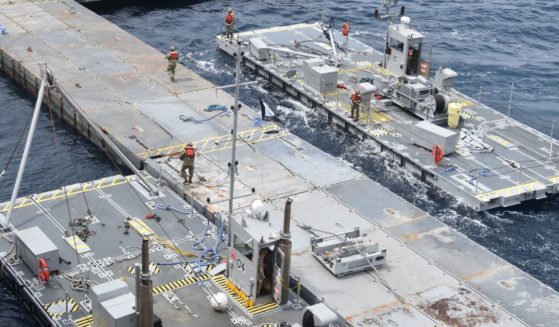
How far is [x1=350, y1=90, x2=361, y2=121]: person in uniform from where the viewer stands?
61.3 meters

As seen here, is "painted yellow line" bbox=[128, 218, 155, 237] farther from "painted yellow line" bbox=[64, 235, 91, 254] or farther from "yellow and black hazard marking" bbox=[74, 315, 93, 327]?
"yellow and black hazard marking" bbox=[74, 315, 93, 327]

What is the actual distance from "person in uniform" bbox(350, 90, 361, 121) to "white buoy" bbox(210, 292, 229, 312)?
24.2 m

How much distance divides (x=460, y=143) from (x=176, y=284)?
24.7m

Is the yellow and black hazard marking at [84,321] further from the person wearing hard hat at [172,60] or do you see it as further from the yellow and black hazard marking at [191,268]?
the person wearing hard hat at [172,60]

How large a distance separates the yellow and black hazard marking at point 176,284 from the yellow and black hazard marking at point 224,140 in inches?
532

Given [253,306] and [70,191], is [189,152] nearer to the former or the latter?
[70,191]

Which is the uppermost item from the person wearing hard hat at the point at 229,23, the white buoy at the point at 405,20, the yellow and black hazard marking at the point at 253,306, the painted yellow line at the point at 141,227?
the white buoy at the point at 405,20

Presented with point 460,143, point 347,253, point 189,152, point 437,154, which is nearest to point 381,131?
point 460,143

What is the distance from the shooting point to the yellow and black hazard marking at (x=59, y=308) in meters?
40.2

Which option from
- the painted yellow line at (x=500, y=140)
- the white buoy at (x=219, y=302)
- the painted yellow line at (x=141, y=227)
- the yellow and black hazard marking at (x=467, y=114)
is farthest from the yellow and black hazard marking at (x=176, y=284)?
the yellow and black hazard marking at (x=467, y=114)

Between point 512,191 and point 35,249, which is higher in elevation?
point 35,249

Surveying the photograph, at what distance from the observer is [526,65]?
7675cm

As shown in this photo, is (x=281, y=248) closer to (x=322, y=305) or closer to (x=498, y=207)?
(x=322, y=305)

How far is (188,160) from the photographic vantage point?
166 feet
